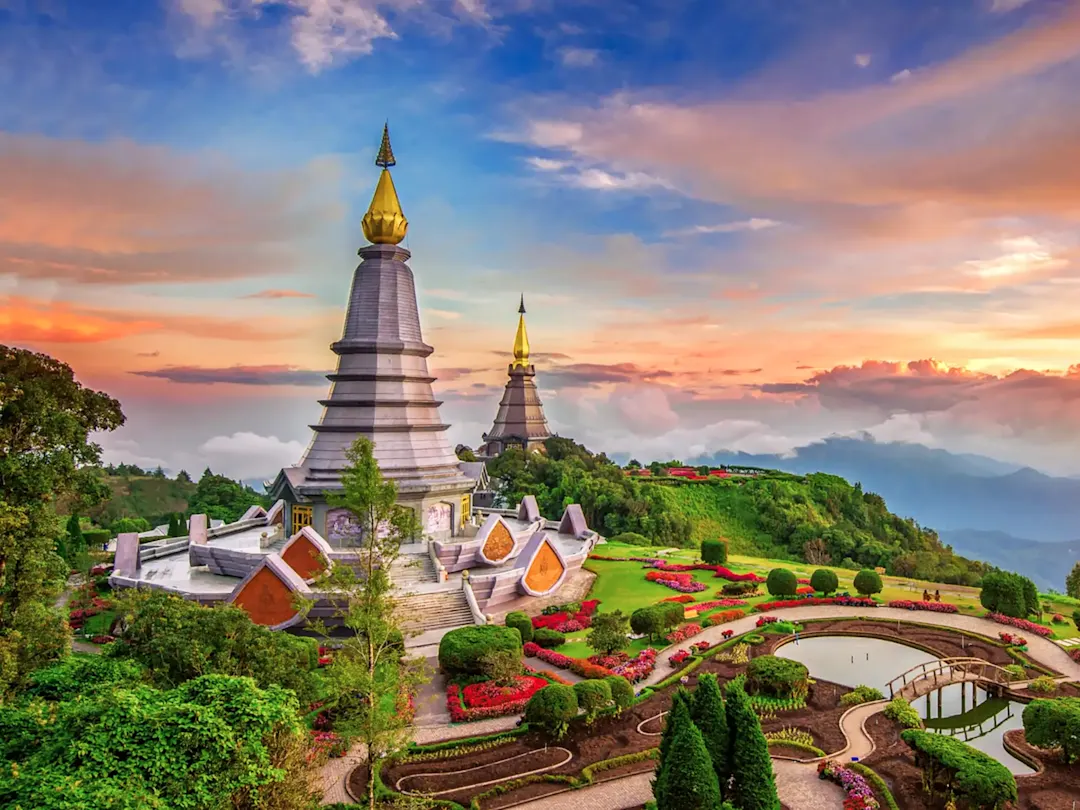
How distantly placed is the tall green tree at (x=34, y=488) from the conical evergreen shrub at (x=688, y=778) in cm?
1373

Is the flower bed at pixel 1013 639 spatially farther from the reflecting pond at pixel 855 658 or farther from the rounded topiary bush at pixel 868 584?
Result: the rounded topiary bush at pixel 868 584

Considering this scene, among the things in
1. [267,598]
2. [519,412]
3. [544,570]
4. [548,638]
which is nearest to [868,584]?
[544,570]

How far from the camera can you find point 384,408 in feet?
111

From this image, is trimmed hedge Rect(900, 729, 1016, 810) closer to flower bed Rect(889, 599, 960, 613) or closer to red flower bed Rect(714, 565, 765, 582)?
flower bed Rect(889, 599, 960, 613)

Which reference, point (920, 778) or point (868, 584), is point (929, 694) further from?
point (868, 584)

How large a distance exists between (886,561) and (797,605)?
20.8m

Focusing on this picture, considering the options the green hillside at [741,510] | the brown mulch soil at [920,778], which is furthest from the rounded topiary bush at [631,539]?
the brown mulch soil at [920,778]

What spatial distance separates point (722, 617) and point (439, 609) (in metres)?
11.4

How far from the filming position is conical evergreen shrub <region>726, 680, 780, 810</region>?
13602 mm

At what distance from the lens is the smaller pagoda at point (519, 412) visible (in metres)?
71.8

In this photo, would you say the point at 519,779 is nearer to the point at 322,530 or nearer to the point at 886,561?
the point at 322,530

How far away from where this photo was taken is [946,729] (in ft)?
66.1

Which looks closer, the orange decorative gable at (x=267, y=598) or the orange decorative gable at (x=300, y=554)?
the orange decorative gable at (x=267, y=598)

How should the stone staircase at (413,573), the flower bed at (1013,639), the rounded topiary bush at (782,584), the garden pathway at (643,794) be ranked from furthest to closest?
the rounded topiary bush at (782,584), the stone staircase at (413,573), the flower bed at (1013,639), the garden pathway at (643,794)
